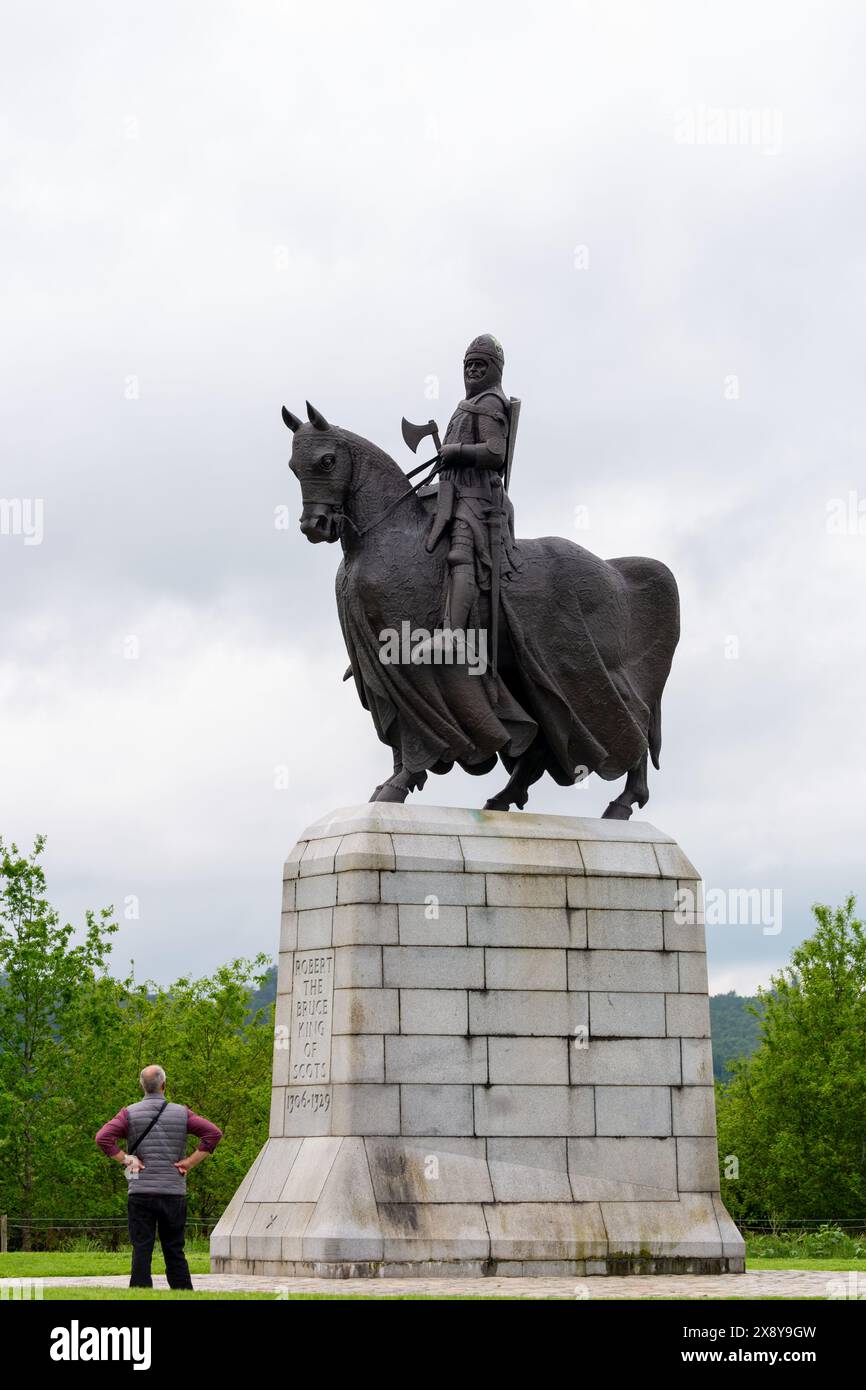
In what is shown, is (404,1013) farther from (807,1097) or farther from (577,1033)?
(807,1097)

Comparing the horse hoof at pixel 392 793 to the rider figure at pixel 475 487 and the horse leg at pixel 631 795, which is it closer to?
the rider figure at pixel 475 487

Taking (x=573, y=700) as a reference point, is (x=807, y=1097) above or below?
below

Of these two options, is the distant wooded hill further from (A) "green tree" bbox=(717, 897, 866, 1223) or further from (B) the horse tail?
(B) the horse tail

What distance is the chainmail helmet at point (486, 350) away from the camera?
62.6ft

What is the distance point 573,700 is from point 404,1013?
378cm

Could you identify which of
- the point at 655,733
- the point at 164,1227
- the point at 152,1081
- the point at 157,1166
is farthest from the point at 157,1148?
the point at 655,733

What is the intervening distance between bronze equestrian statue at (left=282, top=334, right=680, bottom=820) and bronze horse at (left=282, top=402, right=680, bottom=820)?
0.01m

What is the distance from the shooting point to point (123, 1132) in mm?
14656

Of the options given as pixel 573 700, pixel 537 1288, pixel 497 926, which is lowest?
pixel 537 1288

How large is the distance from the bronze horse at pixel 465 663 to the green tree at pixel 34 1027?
21.4 meters

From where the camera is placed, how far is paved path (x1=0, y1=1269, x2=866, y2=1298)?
14555 millimetres

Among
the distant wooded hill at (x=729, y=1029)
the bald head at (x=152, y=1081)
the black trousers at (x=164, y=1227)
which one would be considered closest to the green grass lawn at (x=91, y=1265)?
the black trousers at (x=164, y=1227)
